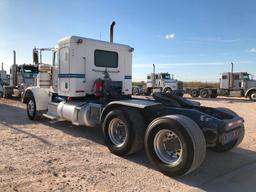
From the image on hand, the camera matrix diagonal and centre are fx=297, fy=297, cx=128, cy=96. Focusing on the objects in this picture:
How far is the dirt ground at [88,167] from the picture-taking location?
474 cm

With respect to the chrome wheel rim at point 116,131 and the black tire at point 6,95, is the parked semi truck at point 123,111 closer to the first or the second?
the chrome wheel rim at point 116,131

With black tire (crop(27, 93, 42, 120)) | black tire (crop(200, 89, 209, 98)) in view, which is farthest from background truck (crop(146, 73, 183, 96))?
black tire (crop(27, 93, 42, 120))

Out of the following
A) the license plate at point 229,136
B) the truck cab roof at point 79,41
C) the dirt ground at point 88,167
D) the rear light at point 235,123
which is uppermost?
the truck cab roof at point 79,41

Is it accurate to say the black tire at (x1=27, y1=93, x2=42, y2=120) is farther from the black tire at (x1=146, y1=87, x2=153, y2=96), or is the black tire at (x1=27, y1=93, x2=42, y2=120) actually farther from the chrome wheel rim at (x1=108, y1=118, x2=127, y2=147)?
the black tire at (x1=146, y1=87, x2=153, y2=96)

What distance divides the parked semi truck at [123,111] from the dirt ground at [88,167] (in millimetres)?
295

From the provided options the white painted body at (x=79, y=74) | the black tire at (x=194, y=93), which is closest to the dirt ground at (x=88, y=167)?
the white painted body at (x=79, y=74)

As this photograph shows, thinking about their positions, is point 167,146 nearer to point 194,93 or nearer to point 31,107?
point 31,107

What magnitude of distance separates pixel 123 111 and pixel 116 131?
639mm

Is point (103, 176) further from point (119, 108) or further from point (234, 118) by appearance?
point (234, 118)

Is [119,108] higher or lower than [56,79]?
lower

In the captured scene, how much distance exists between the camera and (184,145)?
16.5 ft

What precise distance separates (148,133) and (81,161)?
1.48m

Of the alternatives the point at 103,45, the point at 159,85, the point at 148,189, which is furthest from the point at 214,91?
the point at 148,189

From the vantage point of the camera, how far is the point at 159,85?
31.3m
